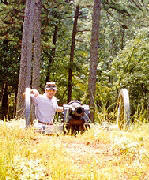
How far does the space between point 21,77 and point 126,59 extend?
5850mm

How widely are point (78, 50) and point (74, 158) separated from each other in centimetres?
2037

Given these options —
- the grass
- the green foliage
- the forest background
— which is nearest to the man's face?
the grass

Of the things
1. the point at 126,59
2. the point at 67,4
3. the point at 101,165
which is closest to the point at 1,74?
the point at 67,4

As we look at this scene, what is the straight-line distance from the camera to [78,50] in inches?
949

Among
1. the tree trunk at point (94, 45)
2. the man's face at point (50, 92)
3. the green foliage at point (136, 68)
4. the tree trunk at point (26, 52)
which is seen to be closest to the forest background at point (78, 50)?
the green foliage at point (136, 68)

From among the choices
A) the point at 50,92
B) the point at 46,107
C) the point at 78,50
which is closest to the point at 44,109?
the point at 46,107

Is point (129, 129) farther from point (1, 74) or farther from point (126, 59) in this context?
point (1, 74)

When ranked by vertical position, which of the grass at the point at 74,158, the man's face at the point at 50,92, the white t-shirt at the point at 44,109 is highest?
the man's face at the point at 50,92

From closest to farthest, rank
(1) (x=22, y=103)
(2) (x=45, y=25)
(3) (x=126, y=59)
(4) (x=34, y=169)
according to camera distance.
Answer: (4) (x=34, y=169), (1) (x=22, y=103), (3) (x=126, y=59), (2) (x=45, y=25)

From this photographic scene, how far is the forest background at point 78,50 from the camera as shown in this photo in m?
16.3

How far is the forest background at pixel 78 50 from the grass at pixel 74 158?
6.86 meters

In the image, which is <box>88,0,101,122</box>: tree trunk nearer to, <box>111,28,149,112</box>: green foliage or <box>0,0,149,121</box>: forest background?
<box>0,0,149,121</box>: forest background

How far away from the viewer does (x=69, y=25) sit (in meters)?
21.9

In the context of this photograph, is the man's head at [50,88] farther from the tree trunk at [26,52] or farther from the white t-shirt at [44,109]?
the tree trunk at [26,52]
